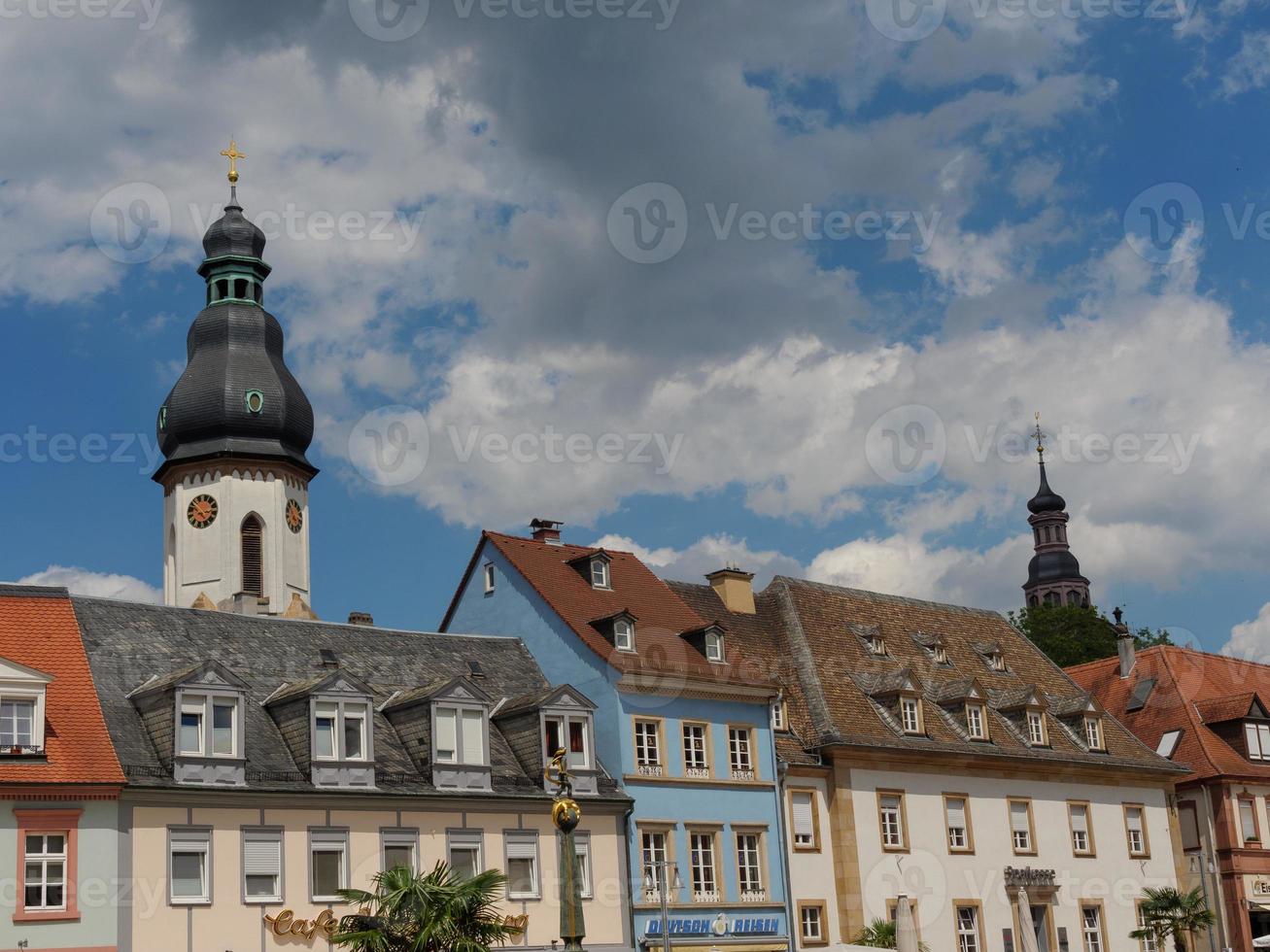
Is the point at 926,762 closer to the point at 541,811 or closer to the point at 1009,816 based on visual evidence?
the point at 1009,816

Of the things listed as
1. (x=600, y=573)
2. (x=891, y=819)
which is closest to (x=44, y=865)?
(x=600, y=573)

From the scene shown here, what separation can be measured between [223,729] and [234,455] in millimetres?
39800

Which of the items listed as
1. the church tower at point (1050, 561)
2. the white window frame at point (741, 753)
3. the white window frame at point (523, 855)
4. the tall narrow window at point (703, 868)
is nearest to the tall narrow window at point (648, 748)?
the tall narrow window at point (703, 868)

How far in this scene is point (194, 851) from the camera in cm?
3928

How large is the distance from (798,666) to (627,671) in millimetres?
9643

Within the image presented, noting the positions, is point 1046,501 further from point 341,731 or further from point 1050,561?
point 341,731

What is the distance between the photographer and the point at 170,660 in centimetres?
4375

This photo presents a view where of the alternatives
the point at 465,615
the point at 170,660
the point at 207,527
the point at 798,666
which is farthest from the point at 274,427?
the point at 170,660

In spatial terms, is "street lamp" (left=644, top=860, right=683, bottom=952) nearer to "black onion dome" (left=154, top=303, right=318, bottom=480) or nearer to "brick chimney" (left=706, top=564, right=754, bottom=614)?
"brick chimney" (left=706, top=564, right=754, bottom=614)

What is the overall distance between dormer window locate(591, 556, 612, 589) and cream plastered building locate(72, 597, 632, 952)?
217 inches

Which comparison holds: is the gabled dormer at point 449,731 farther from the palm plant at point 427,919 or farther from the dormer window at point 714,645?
the palm plant at point 427,919

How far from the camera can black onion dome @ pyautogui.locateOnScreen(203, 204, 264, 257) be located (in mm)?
80750

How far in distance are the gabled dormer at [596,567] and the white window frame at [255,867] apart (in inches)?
645

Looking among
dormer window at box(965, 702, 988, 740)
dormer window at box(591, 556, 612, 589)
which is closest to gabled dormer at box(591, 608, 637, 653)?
dormer window at box(591, 556, 612, 589)
